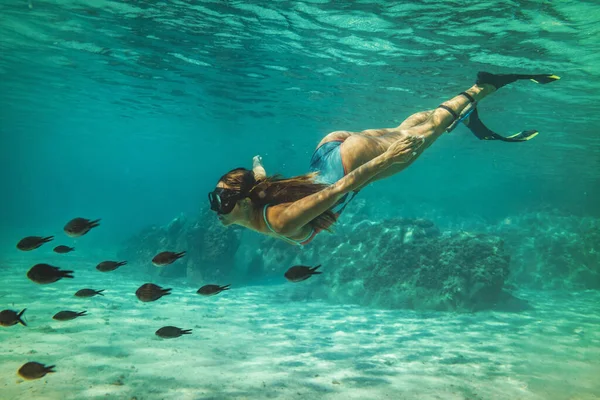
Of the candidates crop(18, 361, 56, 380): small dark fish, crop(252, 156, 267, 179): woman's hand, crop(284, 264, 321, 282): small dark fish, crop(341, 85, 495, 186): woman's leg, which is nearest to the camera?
crop(341, 85, 495, 186): woman's leg

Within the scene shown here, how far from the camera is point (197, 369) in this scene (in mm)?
6406

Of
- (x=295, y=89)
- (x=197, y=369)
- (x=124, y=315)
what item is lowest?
(x=124, y=315)

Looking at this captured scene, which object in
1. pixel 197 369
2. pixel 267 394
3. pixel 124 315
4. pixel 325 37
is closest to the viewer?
pixel 267 394

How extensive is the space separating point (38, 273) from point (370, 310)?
1141 cm

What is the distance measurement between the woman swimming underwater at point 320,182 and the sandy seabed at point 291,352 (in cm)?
373

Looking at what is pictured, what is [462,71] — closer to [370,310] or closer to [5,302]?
[370,310]

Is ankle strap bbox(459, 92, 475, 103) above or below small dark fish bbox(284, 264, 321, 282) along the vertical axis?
above

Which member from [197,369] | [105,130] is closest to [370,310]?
[197,369]

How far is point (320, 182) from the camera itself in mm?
3641

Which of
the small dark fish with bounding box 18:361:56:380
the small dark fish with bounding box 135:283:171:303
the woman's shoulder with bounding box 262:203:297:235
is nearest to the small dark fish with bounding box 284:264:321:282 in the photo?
the woman's shoulder with bounding box 262:203:297:235

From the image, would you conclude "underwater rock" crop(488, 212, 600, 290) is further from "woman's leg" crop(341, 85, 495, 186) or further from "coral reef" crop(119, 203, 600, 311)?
"woman's leg" crop(341, 85, 495, 186)

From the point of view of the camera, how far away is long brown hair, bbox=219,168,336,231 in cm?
332

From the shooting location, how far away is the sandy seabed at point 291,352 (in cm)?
573

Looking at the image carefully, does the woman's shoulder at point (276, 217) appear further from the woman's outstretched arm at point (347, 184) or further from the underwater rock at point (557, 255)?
the underwater rock at point (557, 255)
